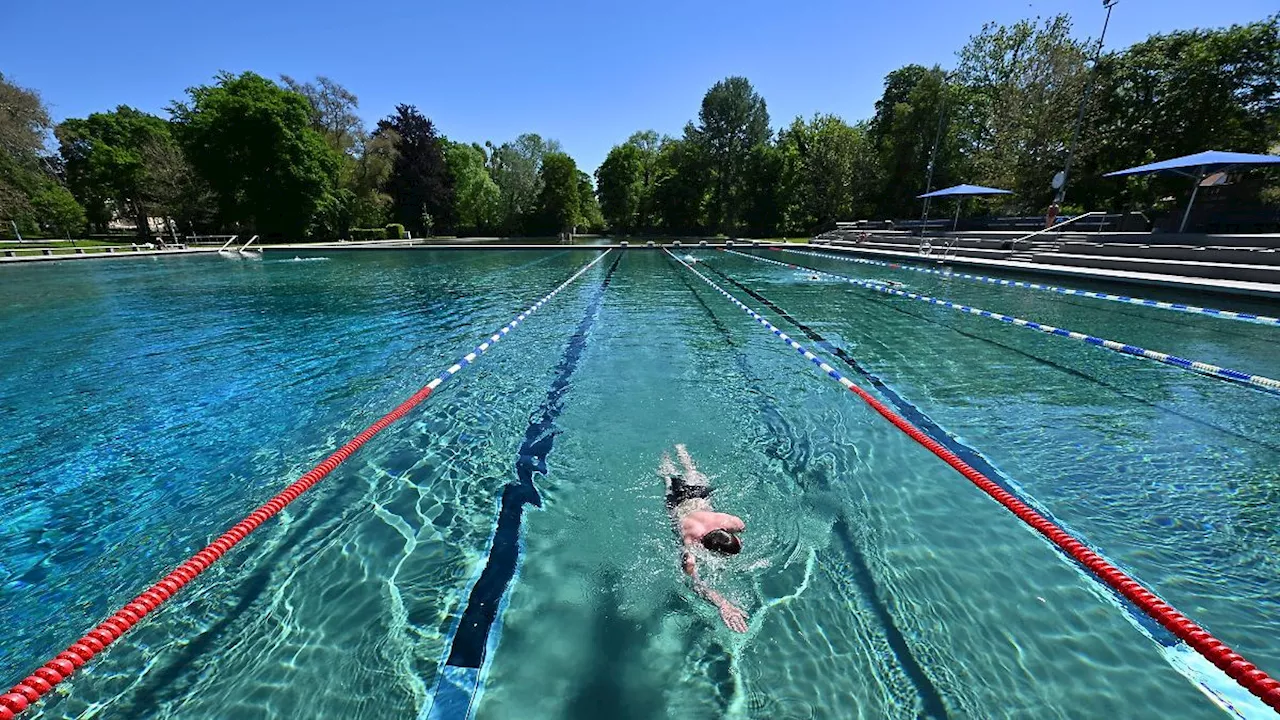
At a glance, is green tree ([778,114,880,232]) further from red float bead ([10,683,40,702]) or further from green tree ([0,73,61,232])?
green tree ([0,73,61,232])

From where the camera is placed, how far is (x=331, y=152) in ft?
120

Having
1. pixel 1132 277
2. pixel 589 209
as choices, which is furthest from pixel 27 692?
pixel 589 209

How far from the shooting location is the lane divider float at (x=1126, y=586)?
6.47ft

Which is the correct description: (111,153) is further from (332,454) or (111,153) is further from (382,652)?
(382,652)

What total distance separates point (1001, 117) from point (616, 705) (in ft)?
108

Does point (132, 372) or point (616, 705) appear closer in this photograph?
point (616, 705)

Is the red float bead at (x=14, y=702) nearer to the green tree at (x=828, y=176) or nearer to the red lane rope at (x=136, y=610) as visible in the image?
the red lane rope at (x=136, y=610)

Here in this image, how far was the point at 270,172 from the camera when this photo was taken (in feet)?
111

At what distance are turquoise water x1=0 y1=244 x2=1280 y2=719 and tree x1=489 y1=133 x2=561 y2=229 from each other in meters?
35.7

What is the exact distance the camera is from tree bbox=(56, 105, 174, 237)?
36219 mm

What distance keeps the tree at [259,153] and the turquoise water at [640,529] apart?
32.6 m

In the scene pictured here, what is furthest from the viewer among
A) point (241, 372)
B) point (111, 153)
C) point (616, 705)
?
point (111, 153)

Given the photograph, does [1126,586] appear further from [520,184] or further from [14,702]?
[520,184]

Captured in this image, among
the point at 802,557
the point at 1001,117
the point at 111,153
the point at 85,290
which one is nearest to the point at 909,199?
the point at 1001,117
